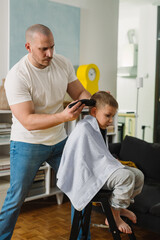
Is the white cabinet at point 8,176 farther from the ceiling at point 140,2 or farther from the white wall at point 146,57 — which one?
the ceiling at point 140,2

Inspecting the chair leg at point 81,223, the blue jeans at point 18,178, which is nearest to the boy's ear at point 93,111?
the blue jeans at point 18,178

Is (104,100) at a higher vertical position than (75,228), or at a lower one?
higher

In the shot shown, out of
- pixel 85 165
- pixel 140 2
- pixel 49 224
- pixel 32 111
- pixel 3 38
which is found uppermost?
pixel 140 2

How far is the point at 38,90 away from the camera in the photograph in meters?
2.02

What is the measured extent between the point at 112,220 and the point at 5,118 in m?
1.90

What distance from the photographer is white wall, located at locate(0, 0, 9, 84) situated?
11.0 feet

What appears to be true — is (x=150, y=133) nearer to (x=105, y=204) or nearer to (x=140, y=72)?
(x=140, y=72)

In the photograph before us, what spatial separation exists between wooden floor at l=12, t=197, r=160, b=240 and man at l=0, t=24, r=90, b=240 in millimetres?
765

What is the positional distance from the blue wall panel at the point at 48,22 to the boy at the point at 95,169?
1783 mm

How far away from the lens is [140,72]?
5.95 meters

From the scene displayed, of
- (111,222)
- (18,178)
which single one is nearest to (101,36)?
(18,178)

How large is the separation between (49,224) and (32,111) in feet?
4.80

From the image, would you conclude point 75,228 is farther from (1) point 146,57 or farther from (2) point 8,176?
(1) point 146,57

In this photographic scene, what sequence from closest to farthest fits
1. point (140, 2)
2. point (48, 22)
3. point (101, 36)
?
1. point (48, 22)
2. point (101, 36)
3. point (140, 2)
